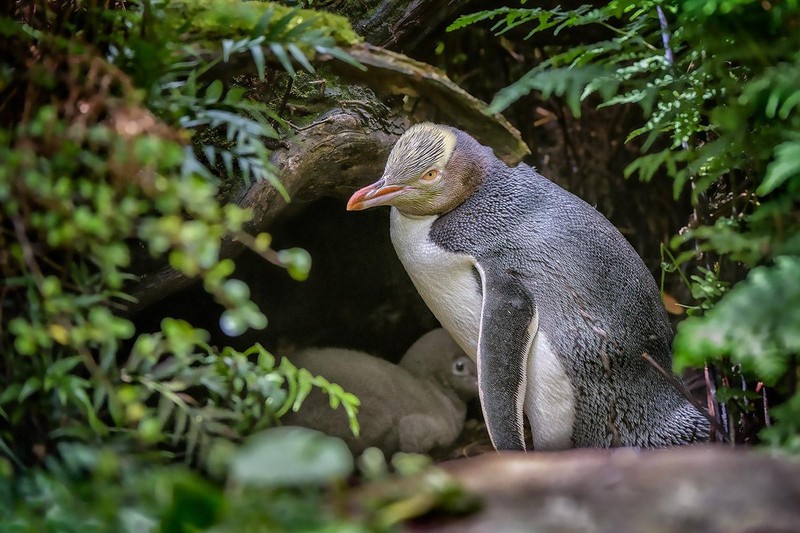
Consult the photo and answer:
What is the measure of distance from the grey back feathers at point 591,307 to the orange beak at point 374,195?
234 mm

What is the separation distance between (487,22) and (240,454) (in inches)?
139

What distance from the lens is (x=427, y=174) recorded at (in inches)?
121

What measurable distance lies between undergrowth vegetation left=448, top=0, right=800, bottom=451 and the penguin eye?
24.2 inches

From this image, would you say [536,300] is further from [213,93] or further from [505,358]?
[213,93]

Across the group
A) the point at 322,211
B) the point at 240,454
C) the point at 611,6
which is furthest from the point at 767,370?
the point at 322,211

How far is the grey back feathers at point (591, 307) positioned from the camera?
2.85 m

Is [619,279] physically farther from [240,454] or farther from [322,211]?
[240,454]

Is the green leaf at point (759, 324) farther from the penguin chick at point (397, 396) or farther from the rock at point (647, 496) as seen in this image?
the penguin chick at point (397, 396)

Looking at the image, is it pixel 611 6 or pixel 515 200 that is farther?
pixel 515 200

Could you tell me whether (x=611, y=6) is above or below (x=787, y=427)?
above

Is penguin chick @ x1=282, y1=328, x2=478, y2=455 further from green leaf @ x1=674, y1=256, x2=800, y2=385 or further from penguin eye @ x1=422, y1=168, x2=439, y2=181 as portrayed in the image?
green leaf @ x1=674, y1=256, x2=800, y2=385

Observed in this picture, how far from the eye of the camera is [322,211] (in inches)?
150

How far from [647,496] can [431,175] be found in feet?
6.68

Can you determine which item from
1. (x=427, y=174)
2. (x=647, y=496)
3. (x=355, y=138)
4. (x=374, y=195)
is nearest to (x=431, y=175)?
(x=427, y=174)
